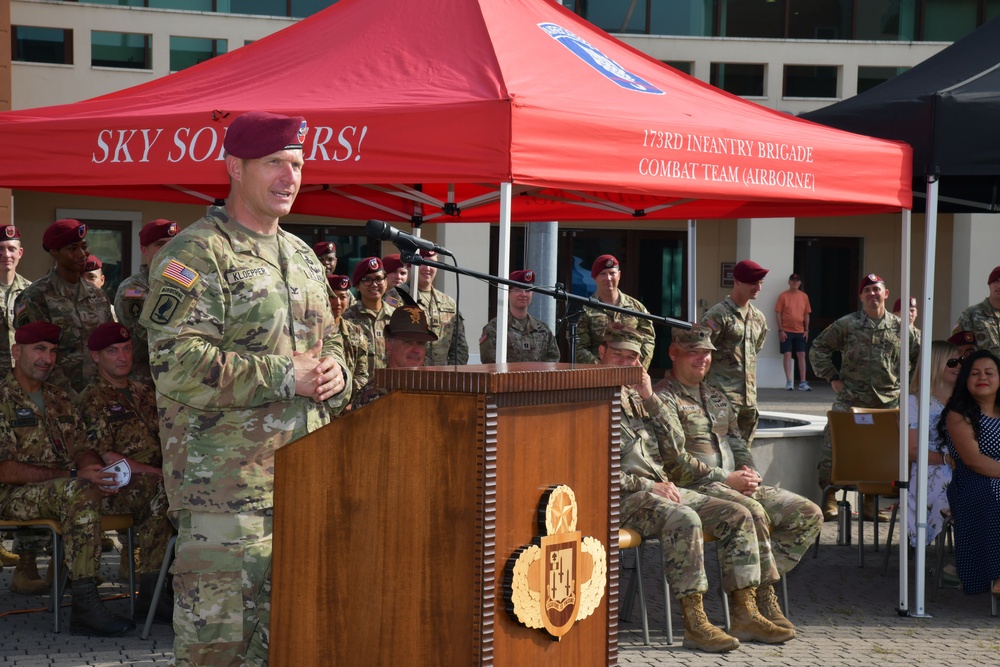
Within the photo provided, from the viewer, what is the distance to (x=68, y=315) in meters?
6.67

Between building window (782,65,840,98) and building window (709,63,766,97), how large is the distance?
19.3 inches

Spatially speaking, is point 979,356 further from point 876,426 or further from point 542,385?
point 542,385

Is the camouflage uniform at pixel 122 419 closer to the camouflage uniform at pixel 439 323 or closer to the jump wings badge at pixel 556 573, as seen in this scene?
the camouflage uniform at pixel 439 323

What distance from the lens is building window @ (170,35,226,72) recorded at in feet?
62.0

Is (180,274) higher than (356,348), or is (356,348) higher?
(180,274)

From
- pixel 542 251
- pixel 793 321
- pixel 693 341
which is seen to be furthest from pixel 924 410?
pixel 793 321

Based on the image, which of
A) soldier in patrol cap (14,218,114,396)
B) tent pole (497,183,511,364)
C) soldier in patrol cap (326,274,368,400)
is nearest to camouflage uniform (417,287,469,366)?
soldier in patrol cap (326,274,368,400)

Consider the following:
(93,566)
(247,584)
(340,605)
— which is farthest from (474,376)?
(93,566)

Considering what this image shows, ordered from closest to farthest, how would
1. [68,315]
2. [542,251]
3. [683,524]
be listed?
[683,524], [68,315], [542,251]

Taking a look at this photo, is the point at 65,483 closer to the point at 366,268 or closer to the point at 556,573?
the point at 366,268

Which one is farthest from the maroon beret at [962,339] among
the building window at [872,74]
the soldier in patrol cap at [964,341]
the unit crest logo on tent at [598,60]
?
the building window at [872,74]

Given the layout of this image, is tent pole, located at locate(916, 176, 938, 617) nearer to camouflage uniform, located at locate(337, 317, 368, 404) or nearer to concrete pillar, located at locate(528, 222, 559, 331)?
camouflage uniform, located at locate(337, 317, 368, 404)

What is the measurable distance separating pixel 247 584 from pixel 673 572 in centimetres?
279

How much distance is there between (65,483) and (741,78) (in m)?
17.1
